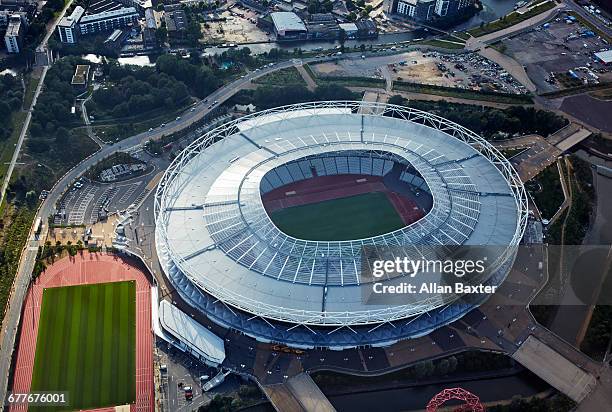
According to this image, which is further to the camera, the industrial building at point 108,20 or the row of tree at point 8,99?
the industrial building at point 108,20

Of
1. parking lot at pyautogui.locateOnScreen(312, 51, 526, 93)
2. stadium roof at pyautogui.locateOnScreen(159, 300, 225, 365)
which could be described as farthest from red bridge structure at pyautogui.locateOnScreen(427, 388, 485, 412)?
parking lot at pyautogui.locateOnScreen(312, 51, 526, 93)

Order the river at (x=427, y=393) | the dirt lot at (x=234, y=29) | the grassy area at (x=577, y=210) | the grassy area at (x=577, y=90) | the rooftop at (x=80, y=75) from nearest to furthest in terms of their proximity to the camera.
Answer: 1. the river at (x=427, y=393)
2. the grassy area at (x=577, y=210)
3. the rooftop at (x=80, y=75)
4. the grassy area at (x=577, y=90)
5. the dirt lot at (x=234, y=29)

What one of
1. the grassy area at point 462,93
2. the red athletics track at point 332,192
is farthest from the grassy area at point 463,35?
the red athletics track at point 332,192

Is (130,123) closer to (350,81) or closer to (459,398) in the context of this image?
(350,81)

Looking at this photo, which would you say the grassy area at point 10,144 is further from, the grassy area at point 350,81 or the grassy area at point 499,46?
the grassy area at point 499,46

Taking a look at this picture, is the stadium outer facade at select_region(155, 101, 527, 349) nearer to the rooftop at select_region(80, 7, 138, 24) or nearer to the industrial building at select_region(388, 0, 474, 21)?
the industrial building at select_region(388, 0, 474, 21)

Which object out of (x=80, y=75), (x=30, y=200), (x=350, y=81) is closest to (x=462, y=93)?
(x=350, y=81)
